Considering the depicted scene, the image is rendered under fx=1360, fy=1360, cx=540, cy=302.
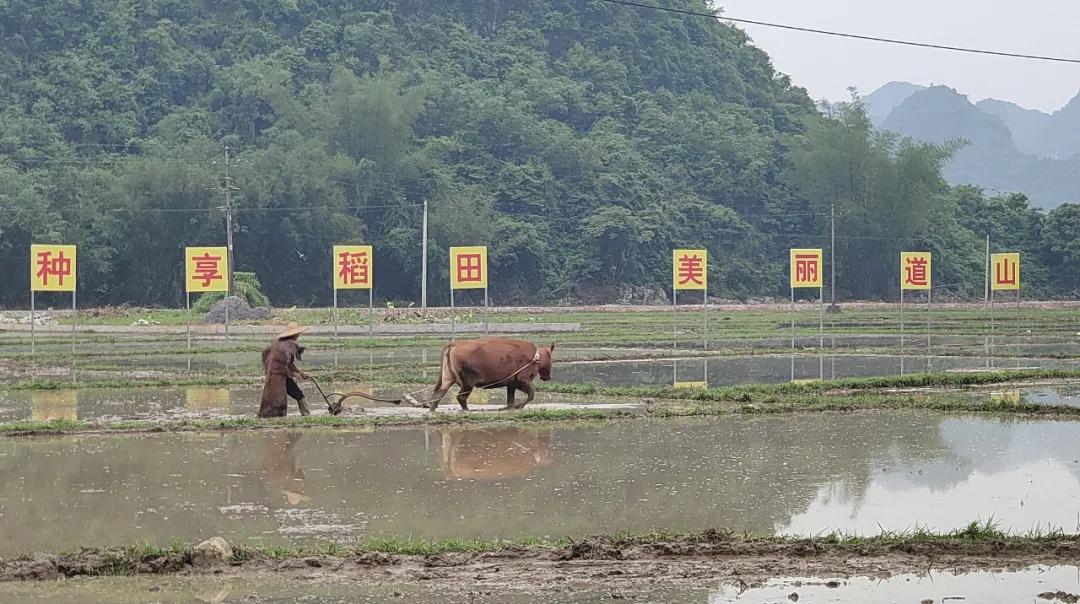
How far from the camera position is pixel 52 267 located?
32.4 metres

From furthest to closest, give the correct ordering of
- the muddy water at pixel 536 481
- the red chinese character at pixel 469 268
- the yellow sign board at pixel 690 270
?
the yellow sign board at pixel 690 270
the red chinese character at pixel 469 268
the muddy water at pixel 536 481

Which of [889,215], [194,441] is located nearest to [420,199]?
[889,215]

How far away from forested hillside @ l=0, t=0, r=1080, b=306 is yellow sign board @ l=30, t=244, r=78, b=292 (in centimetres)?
2645

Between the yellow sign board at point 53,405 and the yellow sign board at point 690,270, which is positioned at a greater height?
the yellow sign board at point 690,270

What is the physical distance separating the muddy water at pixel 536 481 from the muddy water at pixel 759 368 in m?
7.03

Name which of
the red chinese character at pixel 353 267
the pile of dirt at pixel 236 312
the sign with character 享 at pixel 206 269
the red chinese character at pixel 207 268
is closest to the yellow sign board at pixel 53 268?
the sign with character 享 at pixel 206 269

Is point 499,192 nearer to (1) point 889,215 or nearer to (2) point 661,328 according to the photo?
(1) point 889,215

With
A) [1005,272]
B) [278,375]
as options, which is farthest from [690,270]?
[278,375]

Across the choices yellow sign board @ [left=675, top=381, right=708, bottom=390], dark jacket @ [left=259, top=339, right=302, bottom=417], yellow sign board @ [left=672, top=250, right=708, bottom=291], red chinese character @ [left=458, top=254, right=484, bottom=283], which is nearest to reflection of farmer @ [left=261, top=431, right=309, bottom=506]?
dark jacket @ [left=259, top=339, right=302, bottom=417]

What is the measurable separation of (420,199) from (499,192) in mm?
5009

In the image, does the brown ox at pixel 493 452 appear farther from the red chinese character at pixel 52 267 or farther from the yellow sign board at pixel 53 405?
the red chinese character at pixel 52 267

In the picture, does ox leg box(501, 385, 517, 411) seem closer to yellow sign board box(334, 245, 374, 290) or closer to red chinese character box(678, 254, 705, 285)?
red chinese character box(678, 254, 705, 285)

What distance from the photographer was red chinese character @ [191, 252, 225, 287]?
1312 inches

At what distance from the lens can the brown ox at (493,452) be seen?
44.0ft
